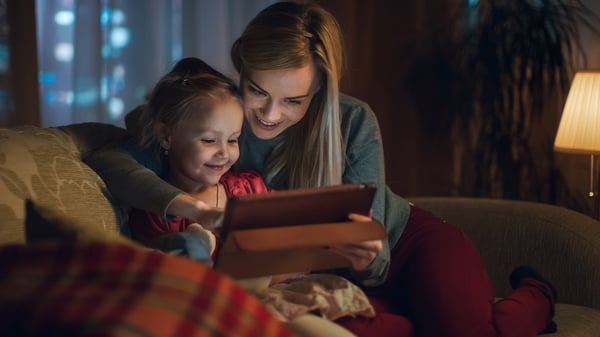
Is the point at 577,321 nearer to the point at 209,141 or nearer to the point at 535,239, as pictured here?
the point at 535,239

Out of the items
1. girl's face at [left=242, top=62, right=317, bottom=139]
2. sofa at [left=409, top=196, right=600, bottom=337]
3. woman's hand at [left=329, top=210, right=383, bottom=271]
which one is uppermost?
girl's face at [left=242, top=62, right=317, bottom=139]

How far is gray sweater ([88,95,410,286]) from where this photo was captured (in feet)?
5.86

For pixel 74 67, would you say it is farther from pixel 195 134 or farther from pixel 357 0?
pixel 195 134

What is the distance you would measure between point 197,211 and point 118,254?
2.14ft

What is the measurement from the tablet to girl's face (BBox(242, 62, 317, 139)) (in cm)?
45

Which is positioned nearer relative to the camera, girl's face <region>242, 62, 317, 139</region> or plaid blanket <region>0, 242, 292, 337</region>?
plaid blanket <region>0, 242, 292, 337</region>

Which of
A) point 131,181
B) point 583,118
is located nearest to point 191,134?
point 131,181

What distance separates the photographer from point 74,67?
126 inches

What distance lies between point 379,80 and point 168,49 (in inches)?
36.7

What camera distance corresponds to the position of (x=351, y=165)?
6.85 feet

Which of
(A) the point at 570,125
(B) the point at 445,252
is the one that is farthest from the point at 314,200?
(A) the point at 570,125

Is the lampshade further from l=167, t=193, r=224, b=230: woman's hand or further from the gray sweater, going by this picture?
l=167, t=193, r=224, b=230: woman's hand

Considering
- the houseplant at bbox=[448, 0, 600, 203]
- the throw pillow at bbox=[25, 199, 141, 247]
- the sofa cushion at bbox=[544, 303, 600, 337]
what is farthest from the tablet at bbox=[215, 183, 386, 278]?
the houseplant at bbox=[448, 0, 600, 203]

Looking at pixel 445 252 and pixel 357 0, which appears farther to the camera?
pixel 357 0
